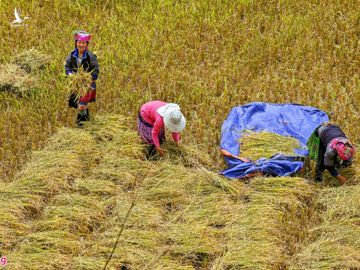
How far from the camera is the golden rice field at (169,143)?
4617mm

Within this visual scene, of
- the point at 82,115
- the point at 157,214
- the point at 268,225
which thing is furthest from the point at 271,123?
the point at 82,115

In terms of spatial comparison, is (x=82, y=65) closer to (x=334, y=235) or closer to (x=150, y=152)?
(x=150, y=152)

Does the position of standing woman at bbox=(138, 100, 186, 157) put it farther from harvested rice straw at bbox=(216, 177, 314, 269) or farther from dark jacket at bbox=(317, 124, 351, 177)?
dark jacket at bbox=(317, 124, 351, 177)

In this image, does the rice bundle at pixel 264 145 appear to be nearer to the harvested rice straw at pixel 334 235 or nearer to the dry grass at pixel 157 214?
the dry grass at pixel 157 214

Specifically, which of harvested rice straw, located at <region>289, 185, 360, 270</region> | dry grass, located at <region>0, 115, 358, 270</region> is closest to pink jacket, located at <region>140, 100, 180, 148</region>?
dry grass, located at <region>0, 115, 358, 270</region>

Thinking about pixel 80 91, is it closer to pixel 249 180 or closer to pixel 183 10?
pixel 249 180

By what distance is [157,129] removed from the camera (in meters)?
5.57

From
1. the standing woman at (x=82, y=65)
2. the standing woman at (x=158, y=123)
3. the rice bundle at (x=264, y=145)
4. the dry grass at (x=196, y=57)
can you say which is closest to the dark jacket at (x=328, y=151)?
the rice bundle at (x=264, y=145)

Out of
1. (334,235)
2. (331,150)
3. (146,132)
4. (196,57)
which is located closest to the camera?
(334,235)

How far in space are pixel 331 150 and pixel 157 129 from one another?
1690 mm

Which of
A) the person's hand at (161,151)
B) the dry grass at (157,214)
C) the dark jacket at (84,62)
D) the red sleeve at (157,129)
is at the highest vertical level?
the dark jacket at (84,62)

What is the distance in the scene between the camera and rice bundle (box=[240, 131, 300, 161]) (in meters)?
5.75

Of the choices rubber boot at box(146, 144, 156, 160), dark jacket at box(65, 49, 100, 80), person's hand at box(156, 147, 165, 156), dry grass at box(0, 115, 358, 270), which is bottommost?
dry grass at box(0, 115, 358, 270)

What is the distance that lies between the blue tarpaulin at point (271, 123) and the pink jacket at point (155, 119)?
65cm
